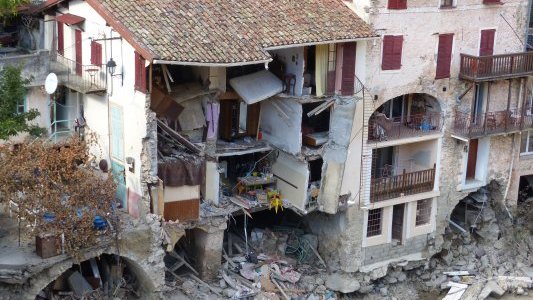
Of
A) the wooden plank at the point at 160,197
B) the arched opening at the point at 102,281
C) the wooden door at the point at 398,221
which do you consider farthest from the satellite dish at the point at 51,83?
the wooden door at the point at 398,221

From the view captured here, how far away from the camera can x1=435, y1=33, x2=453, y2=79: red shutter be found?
1916 inches

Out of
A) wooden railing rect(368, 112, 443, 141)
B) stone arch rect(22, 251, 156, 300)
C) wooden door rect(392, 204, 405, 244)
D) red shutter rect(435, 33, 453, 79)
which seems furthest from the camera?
wooden door rect(392, 204, 405, 244)

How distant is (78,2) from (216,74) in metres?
Answer: 7.12

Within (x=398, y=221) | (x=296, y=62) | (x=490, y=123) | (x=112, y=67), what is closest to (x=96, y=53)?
(x=112, y=67)

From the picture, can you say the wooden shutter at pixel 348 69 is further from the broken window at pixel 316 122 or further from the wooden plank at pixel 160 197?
the wooden plank at pixel 160 197

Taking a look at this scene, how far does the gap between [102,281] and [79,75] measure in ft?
31.8

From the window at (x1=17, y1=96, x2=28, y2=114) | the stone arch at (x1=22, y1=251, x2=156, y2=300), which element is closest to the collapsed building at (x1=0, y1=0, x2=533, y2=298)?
the stone arch at (x1=22, y1=251, x2=156, y2=300)

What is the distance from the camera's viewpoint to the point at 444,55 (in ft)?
161

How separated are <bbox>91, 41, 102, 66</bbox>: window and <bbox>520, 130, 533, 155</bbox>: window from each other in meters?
24.2

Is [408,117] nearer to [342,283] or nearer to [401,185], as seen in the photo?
[401,185]

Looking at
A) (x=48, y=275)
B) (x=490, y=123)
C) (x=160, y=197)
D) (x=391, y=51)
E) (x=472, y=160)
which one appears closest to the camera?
(x=48, y=275)

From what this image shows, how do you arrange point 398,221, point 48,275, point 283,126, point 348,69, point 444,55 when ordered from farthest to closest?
point 398,221, point 444,55, point 283,126, point 348,69, point 48,275

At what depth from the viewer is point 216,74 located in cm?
4547

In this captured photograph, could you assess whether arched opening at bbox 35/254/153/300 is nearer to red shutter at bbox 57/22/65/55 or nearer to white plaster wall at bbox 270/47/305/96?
red shutter at bbox 57/22/65/55
